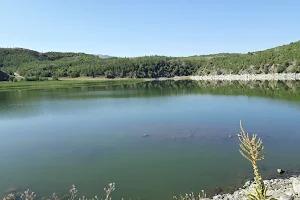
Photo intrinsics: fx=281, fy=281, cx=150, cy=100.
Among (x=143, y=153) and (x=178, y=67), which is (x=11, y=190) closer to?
(x=143, y=153)

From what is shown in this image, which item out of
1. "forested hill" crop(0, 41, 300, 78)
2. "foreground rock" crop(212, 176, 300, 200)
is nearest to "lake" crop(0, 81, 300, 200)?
"foreground rock" crop(212, 176, 300, 200)

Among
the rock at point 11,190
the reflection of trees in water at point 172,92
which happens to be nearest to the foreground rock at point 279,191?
the rock at point 11,190

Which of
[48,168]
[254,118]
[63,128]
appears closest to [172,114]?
[254,118]

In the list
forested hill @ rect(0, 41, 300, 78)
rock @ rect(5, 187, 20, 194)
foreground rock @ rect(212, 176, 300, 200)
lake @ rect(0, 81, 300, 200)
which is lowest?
rock @ rect(5, 187, 20, 194)

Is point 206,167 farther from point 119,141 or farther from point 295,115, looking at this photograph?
point 295,115

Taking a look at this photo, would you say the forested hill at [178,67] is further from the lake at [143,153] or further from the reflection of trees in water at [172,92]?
the lake at [143,153]

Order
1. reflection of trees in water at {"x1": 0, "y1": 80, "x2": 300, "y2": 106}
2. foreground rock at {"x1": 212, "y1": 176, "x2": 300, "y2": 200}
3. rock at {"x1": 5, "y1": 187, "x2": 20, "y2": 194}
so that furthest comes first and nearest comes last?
1. reflection of trees in water at {"x1": 0, "y1": 80, "x2": 300, "y2": 106}
2. rock at {"x1": 5, "y1": 187, "x2": 20, "y2": 194}
3. foreground rock at {"x1": 212, "y1": 176, "x2": 300, "y2": 200}

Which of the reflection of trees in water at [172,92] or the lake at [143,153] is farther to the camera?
the reflection of trees in water at [172,92]

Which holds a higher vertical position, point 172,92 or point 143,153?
point 172,92

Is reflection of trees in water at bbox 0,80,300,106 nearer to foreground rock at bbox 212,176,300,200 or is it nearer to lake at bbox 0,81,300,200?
lake at bbox 0,81,300,200

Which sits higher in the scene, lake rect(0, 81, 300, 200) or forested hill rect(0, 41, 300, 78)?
forested hill rect(0, 41, 300, 78)

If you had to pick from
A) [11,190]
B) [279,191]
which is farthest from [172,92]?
[279,191]

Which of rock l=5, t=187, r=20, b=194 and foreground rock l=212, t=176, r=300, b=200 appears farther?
rock l=5, t=187, r=20, b=194

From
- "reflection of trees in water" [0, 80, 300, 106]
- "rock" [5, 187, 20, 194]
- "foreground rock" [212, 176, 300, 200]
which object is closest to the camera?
"foreground rock" [212, 176, 300, 200]
